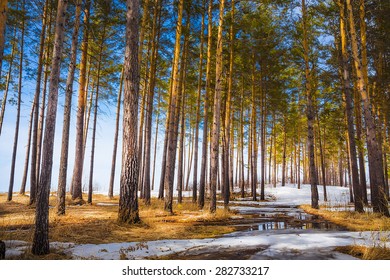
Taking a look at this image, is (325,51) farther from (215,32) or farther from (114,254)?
(114,254)

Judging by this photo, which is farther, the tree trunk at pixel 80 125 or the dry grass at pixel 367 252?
the tree trunk at pixel 80 125

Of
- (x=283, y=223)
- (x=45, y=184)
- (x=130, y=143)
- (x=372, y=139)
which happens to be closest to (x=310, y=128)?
(x=372, y=139)

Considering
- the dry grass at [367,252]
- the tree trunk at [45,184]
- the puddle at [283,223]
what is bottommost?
the puddle at [283,223]

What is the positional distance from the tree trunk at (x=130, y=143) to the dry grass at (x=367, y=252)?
4.77 meters

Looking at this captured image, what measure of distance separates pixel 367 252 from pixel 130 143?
546 cm

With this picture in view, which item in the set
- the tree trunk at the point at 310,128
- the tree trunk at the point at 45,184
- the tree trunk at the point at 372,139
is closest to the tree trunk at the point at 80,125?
the tree trunk at the point at 45,184

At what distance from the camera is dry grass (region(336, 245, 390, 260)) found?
3.56 metres

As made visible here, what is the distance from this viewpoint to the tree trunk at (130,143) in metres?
6.81

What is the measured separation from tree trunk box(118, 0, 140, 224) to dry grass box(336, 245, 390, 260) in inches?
188

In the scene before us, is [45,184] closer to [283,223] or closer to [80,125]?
[283,223]

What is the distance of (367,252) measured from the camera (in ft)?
11.8

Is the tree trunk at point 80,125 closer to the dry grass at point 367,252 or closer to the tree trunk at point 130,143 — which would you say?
the tree trunk at point 130,143

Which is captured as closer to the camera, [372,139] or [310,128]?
[372,139]
